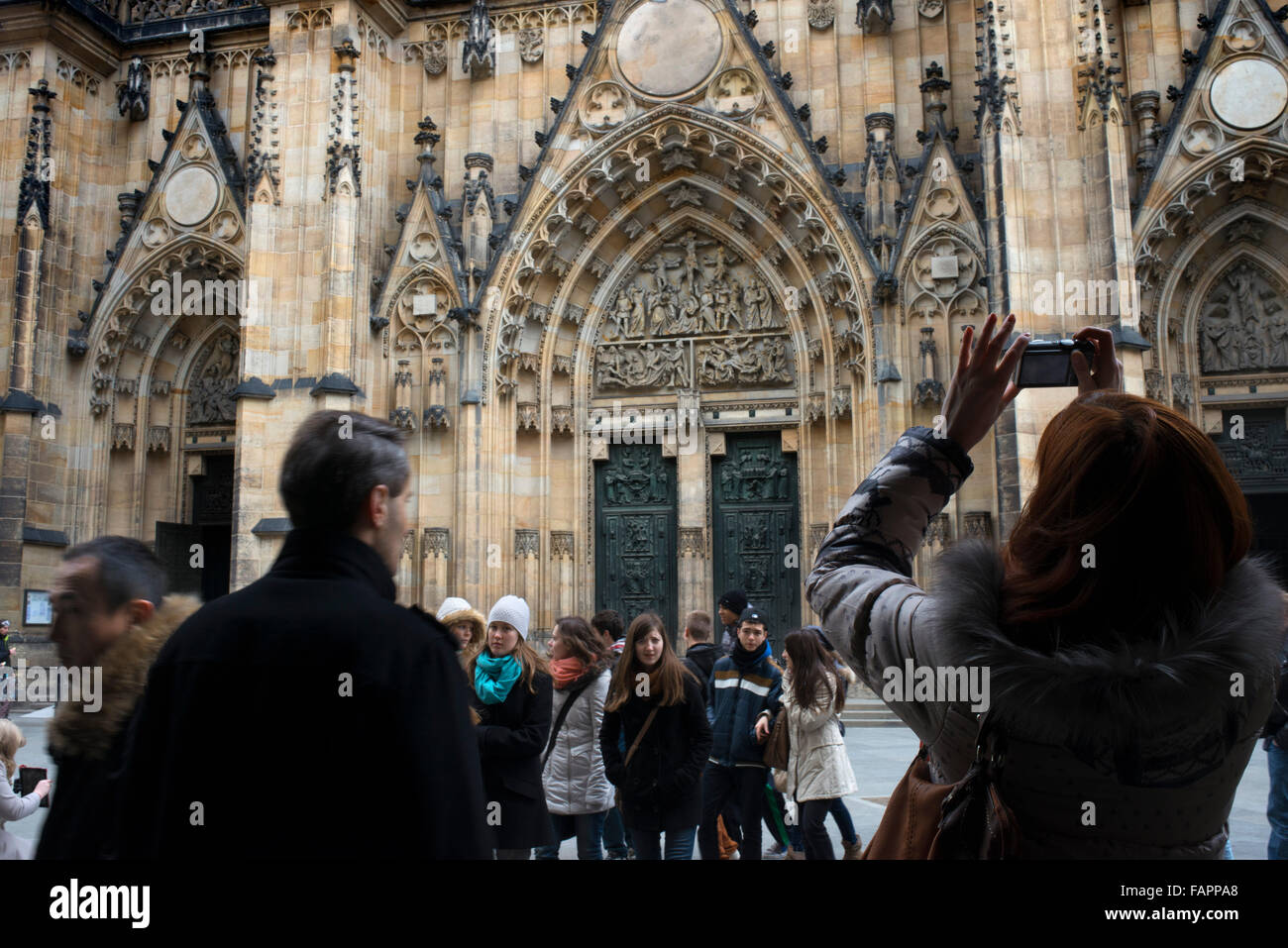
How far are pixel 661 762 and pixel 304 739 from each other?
4088 mm

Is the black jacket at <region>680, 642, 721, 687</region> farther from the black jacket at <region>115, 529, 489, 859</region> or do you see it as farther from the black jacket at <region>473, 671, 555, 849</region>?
the black jacket at <region>115, 529, 489, 859</region>

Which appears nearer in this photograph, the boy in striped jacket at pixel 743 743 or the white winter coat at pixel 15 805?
the white winter coat at pixel 15 805

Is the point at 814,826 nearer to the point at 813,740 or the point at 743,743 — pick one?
the point at 813,740

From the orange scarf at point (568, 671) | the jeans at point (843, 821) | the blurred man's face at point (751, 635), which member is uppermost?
the blurred man's face at point (751, 635)

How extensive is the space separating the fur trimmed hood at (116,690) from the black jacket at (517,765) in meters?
2.67

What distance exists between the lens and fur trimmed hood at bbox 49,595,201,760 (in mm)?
2184

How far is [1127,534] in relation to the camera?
50.0 inches

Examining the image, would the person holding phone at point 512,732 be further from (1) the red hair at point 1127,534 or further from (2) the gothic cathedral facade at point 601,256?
(2) the gothic cathedral facade at point 601,256

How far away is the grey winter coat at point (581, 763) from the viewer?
5.79 metres

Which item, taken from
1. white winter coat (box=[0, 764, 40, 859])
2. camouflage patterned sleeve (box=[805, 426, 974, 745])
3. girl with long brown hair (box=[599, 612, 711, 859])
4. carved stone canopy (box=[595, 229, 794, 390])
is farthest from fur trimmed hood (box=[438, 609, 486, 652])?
carved stone canopy (box=[595, 229, 794, 390])

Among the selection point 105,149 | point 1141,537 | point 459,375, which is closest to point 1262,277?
point 459,375
